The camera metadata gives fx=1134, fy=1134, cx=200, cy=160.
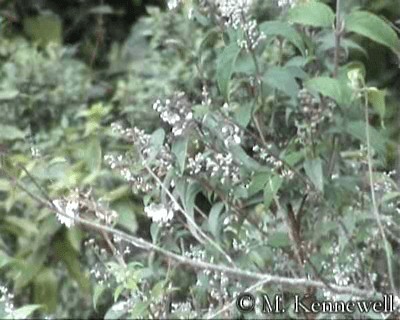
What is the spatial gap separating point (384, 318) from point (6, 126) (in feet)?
7.00

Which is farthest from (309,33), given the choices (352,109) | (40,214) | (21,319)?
(40,214)

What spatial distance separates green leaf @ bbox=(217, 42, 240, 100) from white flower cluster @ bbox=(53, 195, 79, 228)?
0.34 meters

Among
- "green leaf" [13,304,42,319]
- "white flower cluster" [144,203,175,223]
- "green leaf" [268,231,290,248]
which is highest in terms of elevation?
"white flower cluster" [144,203,175,223]

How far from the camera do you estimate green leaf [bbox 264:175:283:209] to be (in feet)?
6.48

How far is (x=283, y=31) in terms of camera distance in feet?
6.43

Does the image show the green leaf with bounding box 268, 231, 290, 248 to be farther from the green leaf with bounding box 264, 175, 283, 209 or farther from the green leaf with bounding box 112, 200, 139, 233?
the green leaf with bounding box 112, 200, 139, 233

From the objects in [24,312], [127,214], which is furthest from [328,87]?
[127,214]

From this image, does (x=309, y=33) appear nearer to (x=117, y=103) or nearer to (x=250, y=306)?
(x=250, y=306)

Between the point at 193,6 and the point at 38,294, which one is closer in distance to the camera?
the point at 193,6

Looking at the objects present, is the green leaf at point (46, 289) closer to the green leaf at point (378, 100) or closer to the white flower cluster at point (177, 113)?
the white flower cluster at point (177, 113)

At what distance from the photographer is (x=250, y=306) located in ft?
7.25

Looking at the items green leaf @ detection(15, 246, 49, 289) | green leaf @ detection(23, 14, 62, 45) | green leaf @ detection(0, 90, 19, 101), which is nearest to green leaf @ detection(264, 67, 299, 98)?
green leaf @ detection(15, 246, 49, 289)

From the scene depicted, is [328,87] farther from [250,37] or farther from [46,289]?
[46,289]

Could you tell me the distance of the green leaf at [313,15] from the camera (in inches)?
73.0
